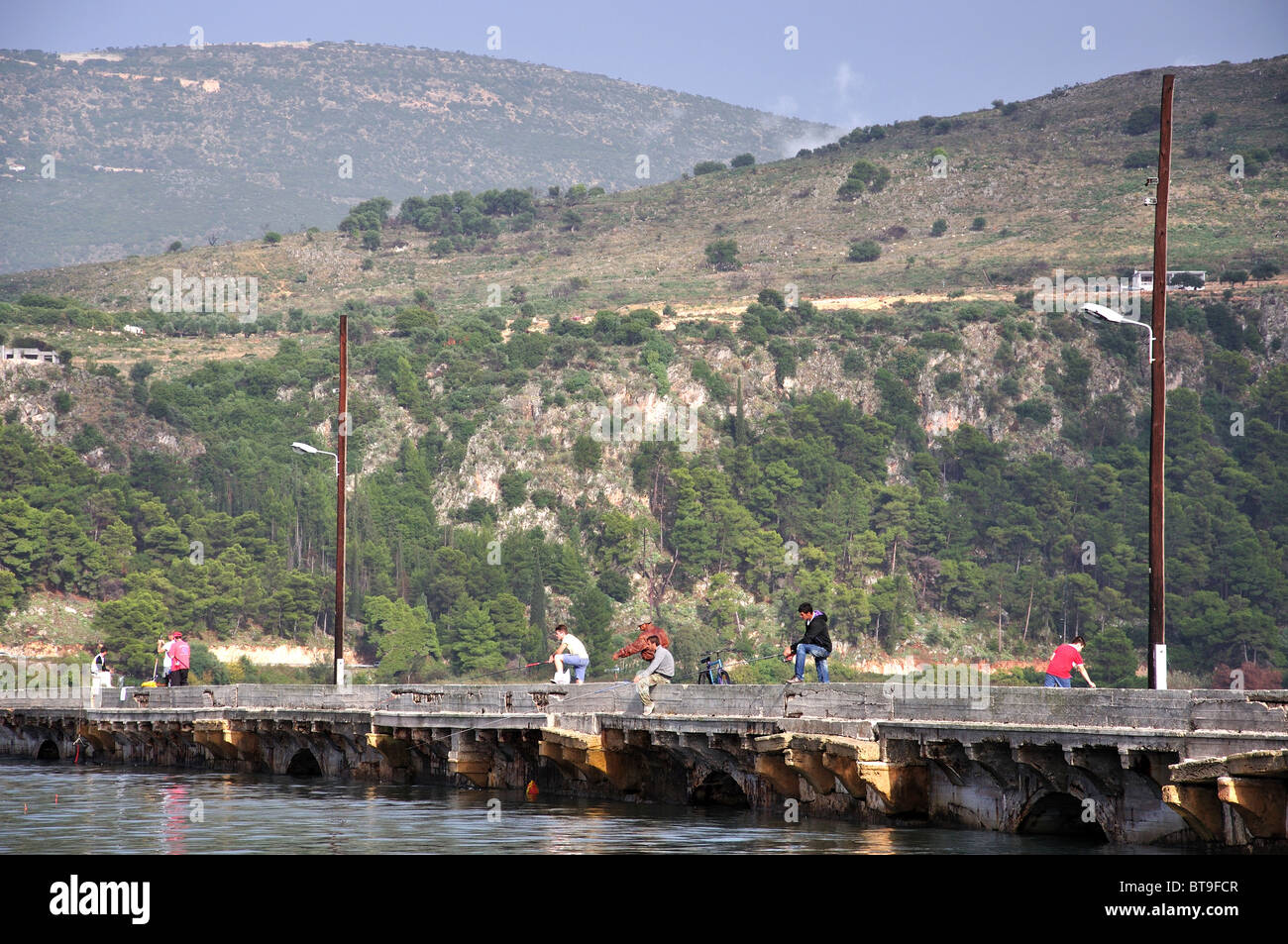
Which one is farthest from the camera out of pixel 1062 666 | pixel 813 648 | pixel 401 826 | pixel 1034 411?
pixel 1034 411

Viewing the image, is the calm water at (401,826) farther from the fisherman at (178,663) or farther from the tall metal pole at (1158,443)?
the fisherman at (178,663)

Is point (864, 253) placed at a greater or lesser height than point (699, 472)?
greater

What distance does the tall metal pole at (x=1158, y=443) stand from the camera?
27891 millimetres

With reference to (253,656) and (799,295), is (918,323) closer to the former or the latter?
(799,295)

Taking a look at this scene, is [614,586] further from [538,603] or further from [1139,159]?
[1139,159]

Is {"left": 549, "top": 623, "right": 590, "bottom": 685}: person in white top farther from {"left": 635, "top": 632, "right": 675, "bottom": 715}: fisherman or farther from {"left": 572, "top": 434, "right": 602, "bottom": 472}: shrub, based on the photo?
{"left": 572, "top": 434, "right": 602, "bottom": 472}: shrub

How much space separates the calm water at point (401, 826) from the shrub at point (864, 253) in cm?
15284

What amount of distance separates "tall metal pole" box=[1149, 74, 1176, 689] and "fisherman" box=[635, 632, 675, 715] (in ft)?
26.9

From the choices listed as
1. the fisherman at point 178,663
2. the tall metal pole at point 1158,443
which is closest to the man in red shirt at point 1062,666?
the tall metal pole at point 1158,443

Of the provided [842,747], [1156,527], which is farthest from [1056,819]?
[1156,527]

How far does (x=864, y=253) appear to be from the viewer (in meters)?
187

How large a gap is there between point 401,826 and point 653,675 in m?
5.17

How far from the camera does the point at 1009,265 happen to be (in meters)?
170

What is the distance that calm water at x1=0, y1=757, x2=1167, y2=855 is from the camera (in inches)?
1016
